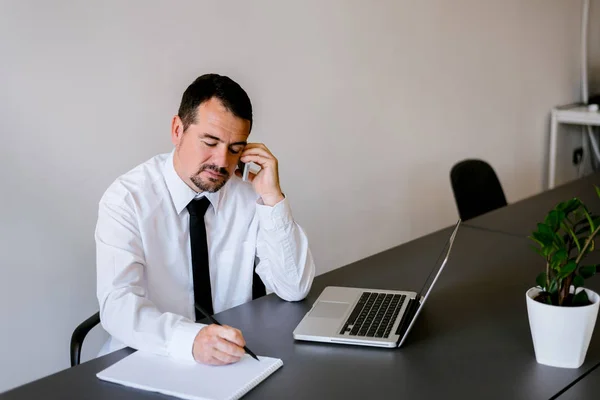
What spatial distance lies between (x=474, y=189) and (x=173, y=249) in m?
1.48

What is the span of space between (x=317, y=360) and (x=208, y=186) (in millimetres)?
571

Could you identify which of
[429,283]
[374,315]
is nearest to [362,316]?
[374,315]

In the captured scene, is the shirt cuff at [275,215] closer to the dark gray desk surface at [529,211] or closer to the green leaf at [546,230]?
the green leaf at [546,230]

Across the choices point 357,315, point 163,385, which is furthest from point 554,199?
point 163,385

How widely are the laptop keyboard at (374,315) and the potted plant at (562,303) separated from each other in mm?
322

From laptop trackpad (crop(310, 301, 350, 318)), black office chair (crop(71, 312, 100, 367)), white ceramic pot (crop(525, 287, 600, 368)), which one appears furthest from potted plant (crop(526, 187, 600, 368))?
black office chair (crop(71, 312, 100, 367))

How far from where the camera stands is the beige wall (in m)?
2.21

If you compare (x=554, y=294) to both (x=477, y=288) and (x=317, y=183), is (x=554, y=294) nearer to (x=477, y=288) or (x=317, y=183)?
(x=477, y=288)

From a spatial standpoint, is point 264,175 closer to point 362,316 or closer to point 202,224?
point 202,224

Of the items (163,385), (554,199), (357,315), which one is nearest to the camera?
(163,385)

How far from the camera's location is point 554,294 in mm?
1466

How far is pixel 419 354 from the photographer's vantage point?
59.4 inches

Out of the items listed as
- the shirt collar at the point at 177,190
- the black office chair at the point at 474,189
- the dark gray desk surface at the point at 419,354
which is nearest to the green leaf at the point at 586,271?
the dark gray desk surface at the point at 419,354

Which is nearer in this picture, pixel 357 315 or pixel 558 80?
pixel 357 315
